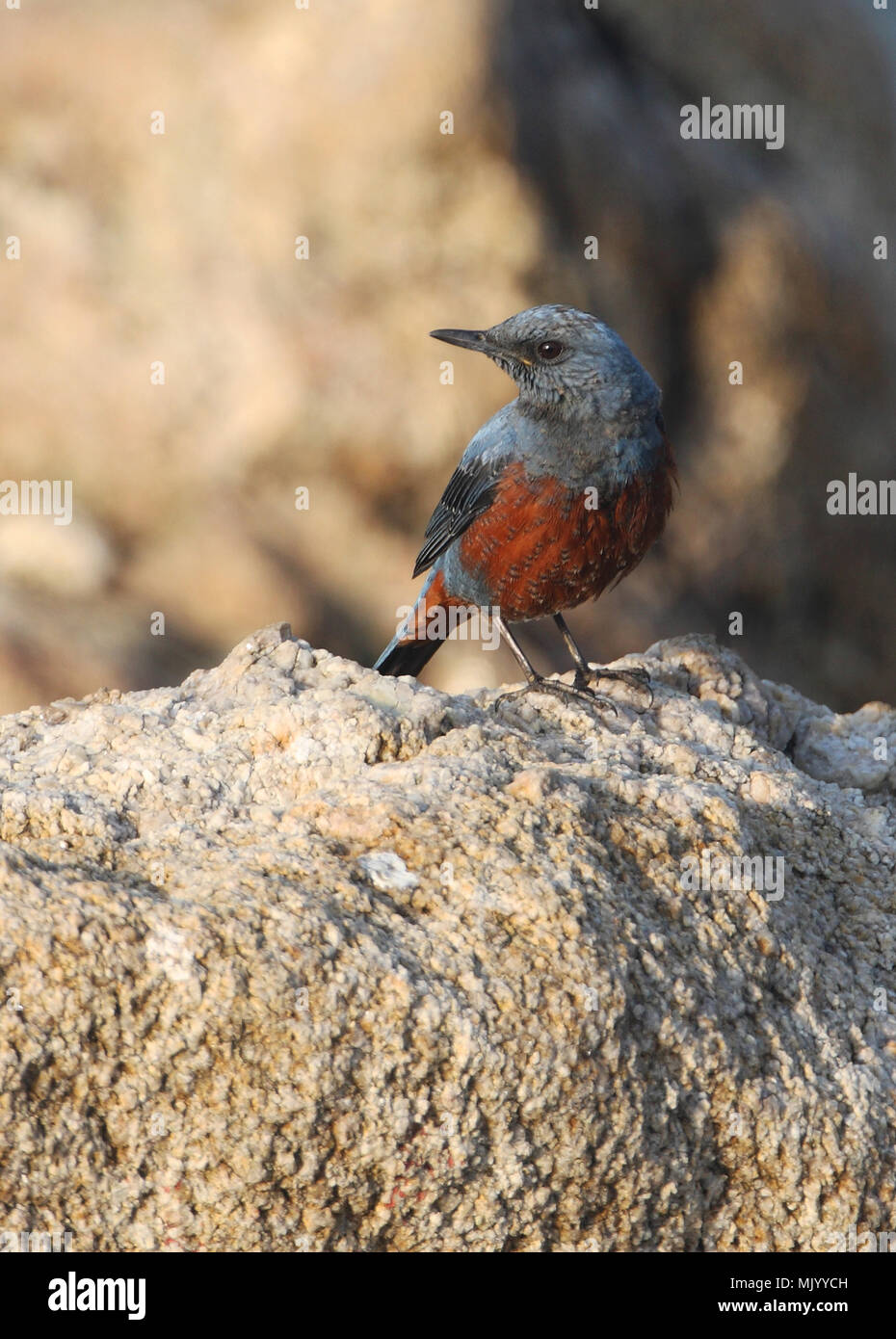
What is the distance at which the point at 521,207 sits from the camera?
26.5 feet

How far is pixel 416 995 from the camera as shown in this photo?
2367mm

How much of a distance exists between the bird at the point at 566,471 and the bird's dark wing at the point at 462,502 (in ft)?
0.04

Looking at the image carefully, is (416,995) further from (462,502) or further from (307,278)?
(307,278)

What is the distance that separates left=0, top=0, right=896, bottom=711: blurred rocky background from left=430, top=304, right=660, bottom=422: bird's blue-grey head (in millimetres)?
3222

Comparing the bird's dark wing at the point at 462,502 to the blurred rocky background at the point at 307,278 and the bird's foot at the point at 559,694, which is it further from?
the blurred rocky background at the point at 307,278

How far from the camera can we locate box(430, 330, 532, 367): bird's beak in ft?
15.9

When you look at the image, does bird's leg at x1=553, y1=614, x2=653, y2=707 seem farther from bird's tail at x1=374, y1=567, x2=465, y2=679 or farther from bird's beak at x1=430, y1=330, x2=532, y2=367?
bird's beak at x1=430, y1=330, x2=532, y2=367

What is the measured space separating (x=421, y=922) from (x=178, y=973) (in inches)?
19.8

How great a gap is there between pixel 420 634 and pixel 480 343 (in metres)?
1.25

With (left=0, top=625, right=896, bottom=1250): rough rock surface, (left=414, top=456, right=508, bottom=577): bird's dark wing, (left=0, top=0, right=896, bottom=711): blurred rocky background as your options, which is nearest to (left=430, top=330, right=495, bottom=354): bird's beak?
(left=414, top=456, right=508, bottom=577): bird's dark wing

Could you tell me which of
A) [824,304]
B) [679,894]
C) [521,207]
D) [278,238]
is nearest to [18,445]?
[278,238]

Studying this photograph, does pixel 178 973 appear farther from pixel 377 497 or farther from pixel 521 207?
pixel 521 207

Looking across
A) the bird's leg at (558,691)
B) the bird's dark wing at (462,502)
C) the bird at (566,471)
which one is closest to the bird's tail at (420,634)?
the bird's dark wing at (462,502)

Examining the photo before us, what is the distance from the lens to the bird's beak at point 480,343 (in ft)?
15.9
